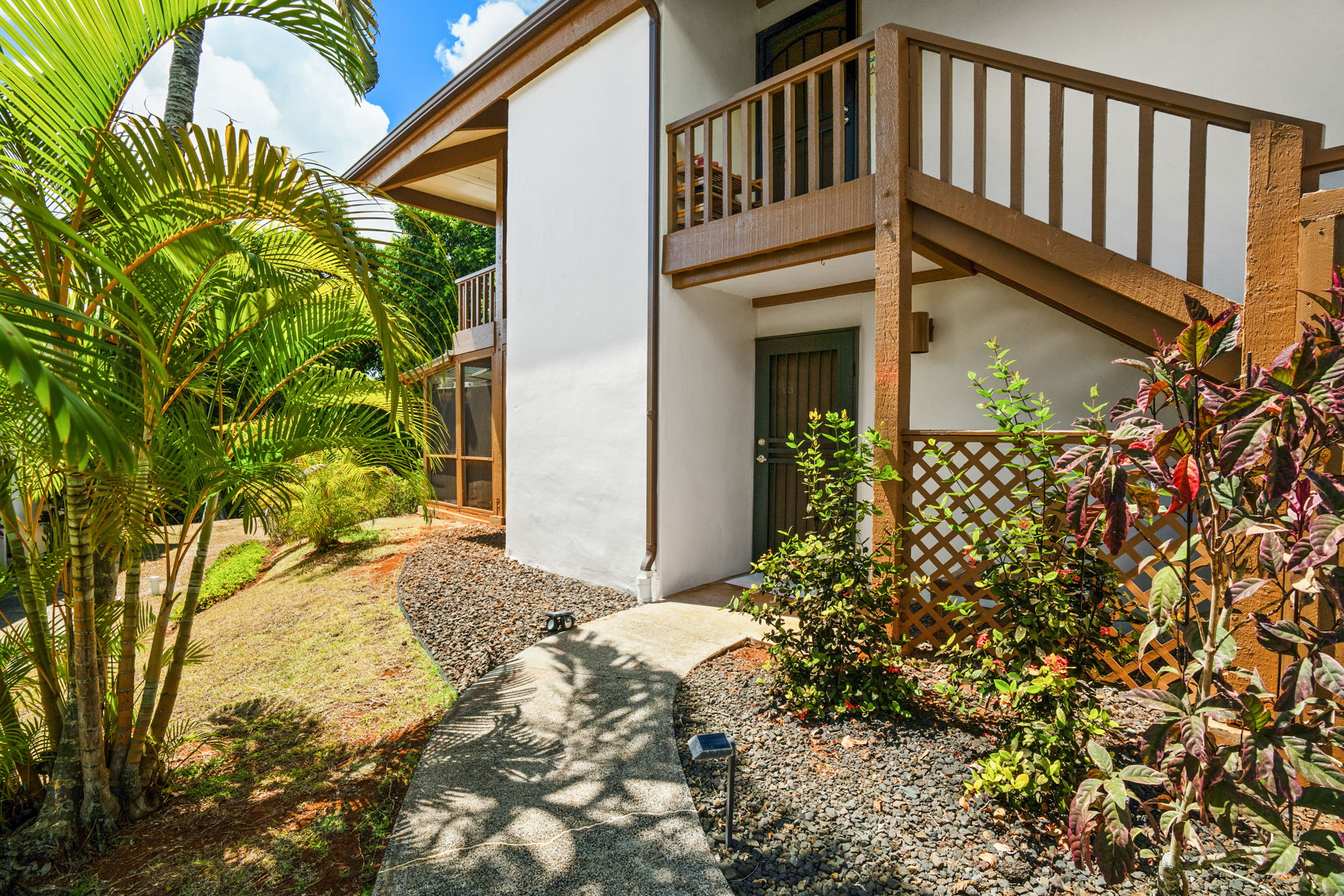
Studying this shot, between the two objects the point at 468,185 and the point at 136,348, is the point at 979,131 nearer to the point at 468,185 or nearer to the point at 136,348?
the point at 136,348

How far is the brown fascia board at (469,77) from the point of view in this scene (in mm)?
6379

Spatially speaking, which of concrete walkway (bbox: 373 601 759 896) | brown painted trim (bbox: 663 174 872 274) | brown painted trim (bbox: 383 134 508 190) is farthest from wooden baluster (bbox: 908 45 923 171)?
brown painted trim (bbox: 383 134 508 190)

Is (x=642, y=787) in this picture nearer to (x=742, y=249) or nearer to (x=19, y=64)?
(x=19, y=64)

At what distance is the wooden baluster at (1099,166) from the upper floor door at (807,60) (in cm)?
298

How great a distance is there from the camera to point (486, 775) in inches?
116

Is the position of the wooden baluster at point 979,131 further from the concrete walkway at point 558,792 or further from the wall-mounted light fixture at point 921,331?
the concrete walkway at point 558,792

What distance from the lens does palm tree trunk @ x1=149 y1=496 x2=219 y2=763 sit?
9.64 feet

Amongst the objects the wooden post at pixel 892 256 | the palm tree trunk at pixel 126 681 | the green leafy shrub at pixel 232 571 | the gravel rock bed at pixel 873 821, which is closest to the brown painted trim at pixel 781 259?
the wooden post at pixel 892 256

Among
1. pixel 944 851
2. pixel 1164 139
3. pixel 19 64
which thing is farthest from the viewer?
pixel 1164 139

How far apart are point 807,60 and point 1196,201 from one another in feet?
13.6

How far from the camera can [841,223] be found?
177 inches

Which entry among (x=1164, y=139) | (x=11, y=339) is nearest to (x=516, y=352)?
(x=1164, y=139)

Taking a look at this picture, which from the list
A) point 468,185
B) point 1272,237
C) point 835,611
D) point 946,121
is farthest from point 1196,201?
point 468,185

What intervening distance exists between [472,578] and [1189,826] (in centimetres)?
601
